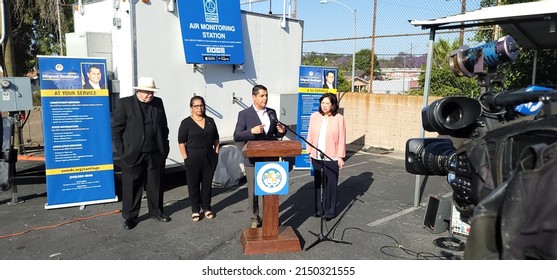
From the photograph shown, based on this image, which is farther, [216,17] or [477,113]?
[216,17]

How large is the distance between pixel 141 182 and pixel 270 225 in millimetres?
1699

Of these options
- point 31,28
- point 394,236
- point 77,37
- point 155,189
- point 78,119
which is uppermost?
point 31,28

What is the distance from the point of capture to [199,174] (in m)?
4.63

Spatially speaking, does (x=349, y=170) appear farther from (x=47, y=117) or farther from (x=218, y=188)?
(x=47, y=117)

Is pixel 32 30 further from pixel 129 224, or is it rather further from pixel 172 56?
pixel 129 224

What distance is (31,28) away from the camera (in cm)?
1364

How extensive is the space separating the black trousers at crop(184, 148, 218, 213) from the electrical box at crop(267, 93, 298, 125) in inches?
102

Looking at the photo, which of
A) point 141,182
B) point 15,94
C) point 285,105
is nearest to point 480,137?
point 141,182

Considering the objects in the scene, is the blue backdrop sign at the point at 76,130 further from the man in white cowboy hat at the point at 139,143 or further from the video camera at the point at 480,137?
the video camera at the point at 480,137

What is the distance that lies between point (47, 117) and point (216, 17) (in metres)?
2.63

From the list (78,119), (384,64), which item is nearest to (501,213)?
(78,119)

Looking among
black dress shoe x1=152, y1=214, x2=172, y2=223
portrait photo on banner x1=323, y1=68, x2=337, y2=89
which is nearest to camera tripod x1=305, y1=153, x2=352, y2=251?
black dress shoe x1=152, y1=214, x2=172, y2=223

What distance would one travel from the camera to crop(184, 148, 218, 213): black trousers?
14.9 ft
